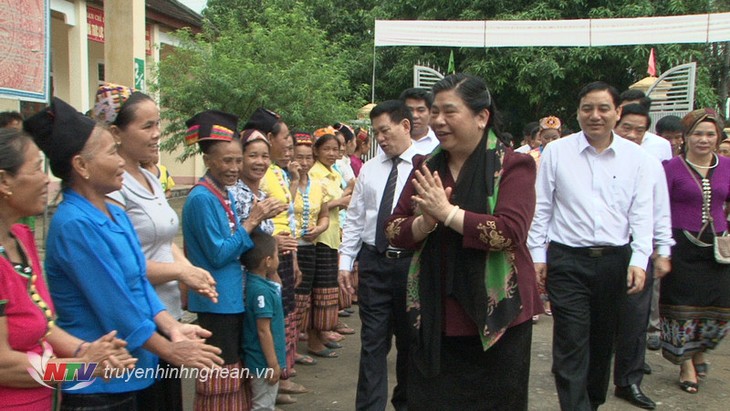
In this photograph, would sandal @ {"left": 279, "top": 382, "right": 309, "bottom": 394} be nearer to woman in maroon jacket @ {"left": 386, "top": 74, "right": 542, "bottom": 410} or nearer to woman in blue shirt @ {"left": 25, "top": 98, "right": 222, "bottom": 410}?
woman in maroon jacket @ {"left": 386, "top": 74, "right": 542, "bottom": 410}

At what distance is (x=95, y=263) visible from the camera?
2.29 meters

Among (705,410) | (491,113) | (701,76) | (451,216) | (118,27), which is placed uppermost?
(701,76)

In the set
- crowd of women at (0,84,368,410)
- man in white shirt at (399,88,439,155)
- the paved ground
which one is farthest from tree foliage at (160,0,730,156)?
crowd of women at (0,84,368,410)

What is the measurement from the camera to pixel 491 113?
2.89 m

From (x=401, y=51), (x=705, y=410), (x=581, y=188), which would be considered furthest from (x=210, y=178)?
(x=401, y=51)

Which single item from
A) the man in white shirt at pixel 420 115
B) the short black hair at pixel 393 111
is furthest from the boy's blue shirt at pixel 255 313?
the man in white shirt at pixel 420 115

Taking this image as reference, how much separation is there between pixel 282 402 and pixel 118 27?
442cm

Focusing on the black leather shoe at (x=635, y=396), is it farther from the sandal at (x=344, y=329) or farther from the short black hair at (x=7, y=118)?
the short black hair at (x=7, y=118)

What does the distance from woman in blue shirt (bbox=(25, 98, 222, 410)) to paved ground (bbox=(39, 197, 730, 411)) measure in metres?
2.32

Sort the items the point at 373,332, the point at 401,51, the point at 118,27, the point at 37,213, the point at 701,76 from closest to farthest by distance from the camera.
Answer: the point at 37,213, the point at 373,332, the point at 118,27, the point at 701,76, the point at 401,51

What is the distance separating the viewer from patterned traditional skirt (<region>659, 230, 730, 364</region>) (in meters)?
5.12

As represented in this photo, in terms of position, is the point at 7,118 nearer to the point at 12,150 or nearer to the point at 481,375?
the point at 12,150

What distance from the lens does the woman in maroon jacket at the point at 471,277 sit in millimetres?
2703

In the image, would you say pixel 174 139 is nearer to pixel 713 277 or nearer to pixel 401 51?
pixel 713 277
